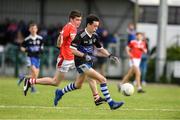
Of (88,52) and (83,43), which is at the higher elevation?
(83,43)

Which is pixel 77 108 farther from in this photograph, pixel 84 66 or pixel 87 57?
pixel 87 57

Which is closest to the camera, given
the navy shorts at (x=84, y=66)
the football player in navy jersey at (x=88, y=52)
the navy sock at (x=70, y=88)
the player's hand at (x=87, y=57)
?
the player's hand at (x=87, y=57)

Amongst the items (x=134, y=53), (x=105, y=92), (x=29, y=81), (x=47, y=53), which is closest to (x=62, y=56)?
(x=29, y=81)

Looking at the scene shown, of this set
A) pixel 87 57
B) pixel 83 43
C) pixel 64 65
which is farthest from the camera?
pixel 64 65

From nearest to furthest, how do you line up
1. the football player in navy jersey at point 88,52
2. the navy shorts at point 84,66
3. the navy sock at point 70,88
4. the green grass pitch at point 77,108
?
the green grass pitch at point 77,108 → the football player in navy jersey at point 88,52 → the navy shorts at point 84,66 → the navy sock at point 70,88

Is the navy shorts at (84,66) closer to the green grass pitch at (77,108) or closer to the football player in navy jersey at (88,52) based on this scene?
the football player in navy jersey at (88,52)

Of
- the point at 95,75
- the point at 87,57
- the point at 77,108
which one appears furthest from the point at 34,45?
the point at 87,57

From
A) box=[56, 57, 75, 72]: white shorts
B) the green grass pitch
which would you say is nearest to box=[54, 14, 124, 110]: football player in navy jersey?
the green grass pitch

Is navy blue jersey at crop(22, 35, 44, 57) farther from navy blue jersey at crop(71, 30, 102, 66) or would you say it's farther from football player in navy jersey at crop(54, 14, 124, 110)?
navy blue jersey at crop(71, 30, 102, 66)

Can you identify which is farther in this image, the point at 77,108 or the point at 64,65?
the point at 64,65

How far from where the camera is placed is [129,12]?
3819 cm

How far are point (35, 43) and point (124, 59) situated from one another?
13412 millimetres

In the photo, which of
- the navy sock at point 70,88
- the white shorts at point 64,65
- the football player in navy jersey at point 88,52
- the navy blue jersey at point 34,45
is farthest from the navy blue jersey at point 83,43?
the navy blue jersey at point 34,45

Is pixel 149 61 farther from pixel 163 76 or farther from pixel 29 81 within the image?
pixel 29 81
